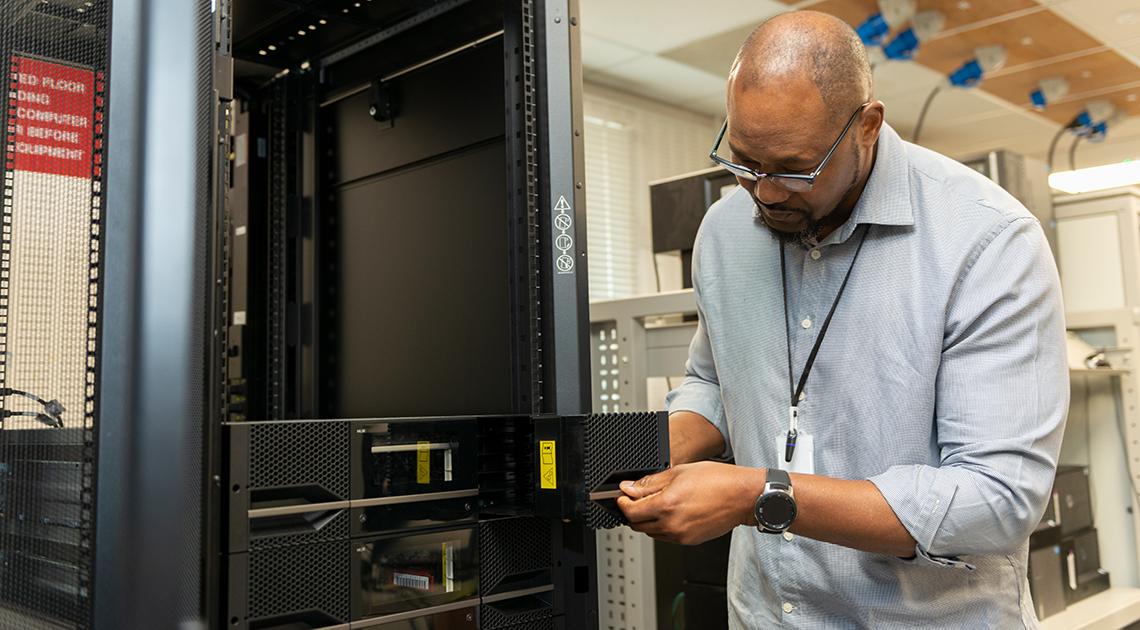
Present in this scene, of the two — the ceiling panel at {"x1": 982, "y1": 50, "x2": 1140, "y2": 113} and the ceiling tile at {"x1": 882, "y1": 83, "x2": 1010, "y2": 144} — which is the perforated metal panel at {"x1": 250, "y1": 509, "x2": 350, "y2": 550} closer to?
the ceiling panel at {"x1": 982, "y1": 50, "x2": 1140, "y2": 113}

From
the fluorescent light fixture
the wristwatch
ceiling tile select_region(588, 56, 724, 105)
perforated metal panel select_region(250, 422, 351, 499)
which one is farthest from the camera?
ceiling tile select_region(588, 56, 724, 105)

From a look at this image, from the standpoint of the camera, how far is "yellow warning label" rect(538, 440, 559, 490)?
82 centimetres

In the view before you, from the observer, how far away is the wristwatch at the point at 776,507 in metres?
0.86

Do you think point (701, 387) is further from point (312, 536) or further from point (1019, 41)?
point (1019, 41)

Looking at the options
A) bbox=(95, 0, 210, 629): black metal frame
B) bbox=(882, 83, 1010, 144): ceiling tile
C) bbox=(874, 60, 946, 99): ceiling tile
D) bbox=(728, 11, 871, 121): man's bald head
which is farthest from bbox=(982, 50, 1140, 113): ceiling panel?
bbox=(95, 0, 210, 629): black metal frame

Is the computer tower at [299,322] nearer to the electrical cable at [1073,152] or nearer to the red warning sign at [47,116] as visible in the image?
the red warning sign at [47,116]

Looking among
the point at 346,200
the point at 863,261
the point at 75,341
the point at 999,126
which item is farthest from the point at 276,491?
the point at 999,126

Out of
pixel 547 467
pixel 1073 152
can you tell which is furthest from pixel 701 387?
pixel 1073 152

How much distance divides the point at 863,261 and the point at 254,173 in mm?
791

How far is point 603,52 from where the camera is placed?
429cm

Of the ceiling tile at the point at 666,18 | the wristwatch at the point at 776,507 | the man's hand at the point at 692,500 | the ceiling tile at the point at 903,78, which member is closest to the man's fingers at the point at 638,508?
the man's hand at the point at 692,500

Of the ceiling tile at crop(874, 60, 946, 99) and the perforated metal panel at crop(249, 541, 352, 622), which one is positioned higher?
the ceiling tile at crop(874, 60, 946, 99)

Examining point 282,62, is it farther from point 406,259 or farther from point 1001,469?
point 1001,469

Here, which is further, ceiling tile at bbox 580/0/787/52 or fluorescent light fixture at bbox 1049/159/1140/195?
ceiling tile at bbox 580/0/787/52
